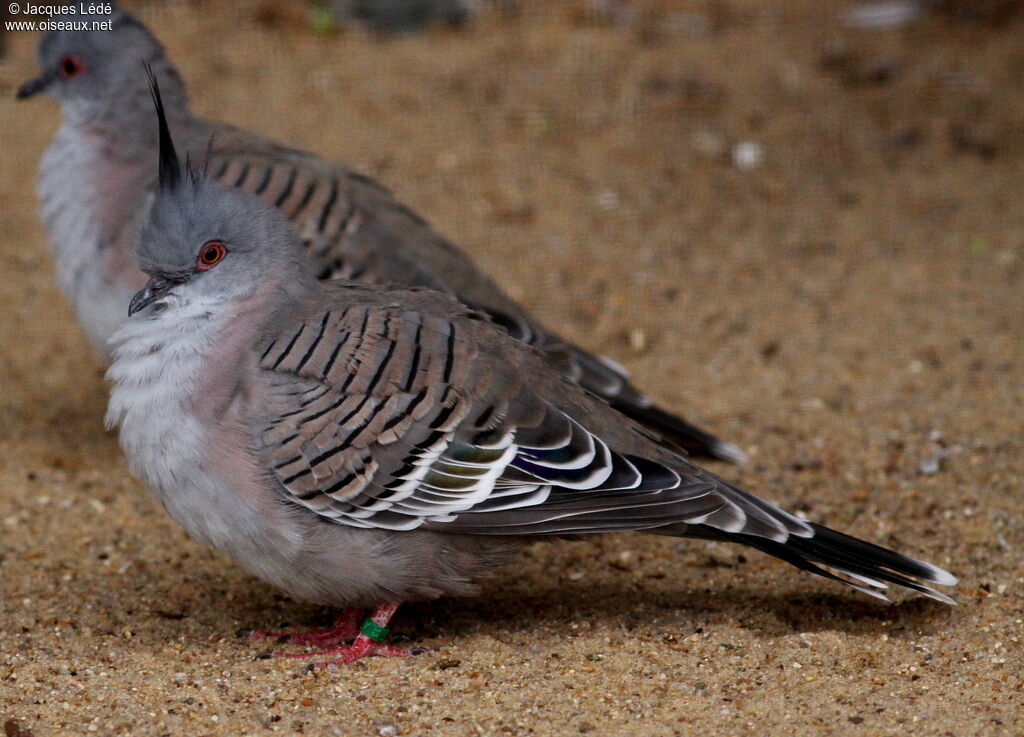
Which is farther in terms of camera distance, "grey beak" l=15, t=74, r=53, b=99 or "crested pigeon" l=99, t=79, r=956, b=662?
"grey beak" l=15, t=74, r=53, b=99

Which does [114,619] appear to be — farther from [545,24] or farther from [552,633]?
[545,24]

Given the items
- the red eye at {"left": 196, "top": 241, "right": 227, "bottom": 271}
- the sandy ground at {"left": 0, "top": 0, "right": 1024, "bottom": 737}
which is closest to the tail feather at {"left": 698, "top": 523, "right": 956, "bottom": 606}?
the sandy ground at {"left": 0, "top": 0, "right": 1024, "bottom": 737}

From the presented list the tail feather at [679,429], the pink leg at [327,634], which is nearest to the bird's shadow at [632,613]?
the pink leg at [327,634]

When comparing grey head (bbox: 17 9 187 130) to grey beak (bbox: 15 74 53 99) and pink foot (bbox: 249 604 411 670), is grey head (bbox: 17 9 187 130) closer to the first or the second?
grey beak (bbox: 15 74 53 99)

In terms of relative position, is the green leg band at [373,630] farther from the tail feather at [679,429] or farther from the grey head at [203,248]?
the tail feather at [679,429]

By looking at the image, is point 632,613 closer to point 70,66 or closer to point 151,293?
point 151,293

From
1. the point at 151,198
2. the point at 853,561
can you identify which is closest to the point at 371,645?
the point at 853,561

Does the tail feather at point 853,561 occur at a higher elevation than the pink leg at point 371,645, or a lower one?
higher
